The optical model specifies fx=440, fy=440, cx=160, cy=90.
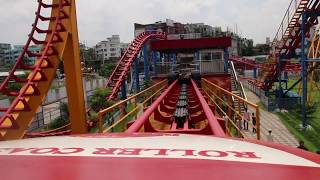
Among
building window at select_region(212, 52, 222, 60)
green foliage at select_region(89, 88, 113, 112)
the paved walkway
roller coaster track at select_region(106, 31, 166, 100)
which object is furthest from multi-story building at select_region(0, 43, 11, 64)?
the paved walkway

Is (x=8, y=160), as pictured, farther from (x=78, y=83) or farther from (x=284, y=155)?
(x=78, y=83)

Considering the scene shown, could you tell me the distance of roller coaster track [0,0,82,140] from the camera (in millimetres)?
9759

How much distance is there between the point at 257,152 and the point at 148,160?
2.00 ft

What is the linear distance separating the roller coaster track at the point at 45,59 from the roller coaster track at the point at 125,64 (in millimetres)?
11527

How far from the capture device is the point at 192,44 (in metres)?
24.9

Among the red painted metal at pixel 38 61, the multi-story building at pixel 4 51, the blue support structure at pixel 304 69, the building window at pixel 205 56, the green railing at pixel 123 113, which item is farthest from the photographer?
the multi-story building at pixel 4 51

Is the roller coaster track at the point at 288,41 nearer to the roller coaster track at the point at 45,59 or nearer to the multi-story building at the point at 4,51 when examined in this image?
the roller coaster track at the point at 45,59

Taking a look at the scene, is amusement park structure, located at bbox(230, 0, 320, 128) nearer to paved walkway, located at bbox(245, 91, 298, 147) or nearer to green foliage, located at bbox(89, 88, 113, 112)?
paved walkway, located at bbox(245, 91, 298, 147)

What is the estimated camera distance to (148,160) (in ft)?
6.06

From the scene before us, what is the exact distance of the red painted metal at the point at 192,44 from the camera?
24.2 metres

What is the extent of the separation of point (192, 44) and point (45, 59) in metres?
14.9

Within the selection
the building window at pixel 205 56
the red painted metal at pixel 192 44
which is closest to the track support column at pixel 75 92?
the building window at pixel 205 56

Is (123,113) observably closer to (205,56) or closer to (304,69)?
(304,69)

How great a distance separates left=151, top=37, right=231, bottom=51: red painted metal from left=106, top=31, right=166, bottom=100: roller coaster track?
8.53 ft
